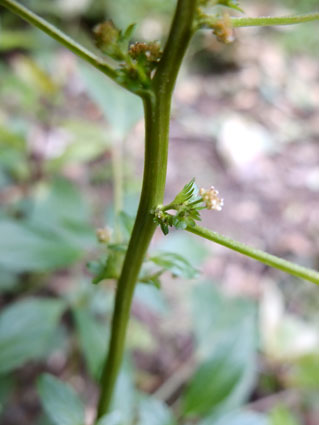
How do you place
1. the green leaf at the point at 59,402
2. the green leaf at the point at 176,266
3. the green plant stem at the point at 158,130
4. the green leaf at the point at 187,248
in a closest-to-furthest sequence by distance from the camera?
the green plant stem at the point at 158,130 < the green leaf at the point at 176,266 < the green leaf at the point at 59,402 < the green leaf at the point at 187,248

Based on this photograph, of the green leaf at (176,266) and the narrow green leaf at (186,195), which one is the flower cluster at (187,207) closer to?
the narrow green leaf at (186,195)

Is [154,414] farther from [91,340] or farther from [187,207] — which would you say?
[187,207]

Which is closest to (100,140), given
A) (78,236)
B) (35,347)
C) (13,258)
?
(78,236)

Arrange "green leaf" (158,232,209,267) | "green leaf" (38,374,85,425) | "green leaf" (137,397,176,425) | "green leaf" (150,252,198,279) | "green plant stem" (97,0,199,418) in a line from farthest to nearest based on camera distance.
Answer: "green leaf" (158,232,209,267), "green leaf" (137,397,176,425), "green leaf" (38,374,85,425), "green leaf" (150,252,198,279), "green plant stem" (97,0,199,418)

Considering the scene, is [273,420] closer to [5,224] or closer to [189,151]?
[5,224]

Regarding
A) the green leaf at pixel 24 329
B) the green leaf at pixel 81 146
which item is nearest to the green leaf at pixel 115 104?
the green leaf at pixel 81 146

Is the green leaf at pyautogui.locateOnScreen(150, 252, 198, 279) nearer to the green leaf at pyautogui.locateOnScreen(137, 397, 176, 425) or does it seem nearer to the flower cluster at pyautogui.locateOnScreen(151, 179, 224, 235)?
the flower cluster at pyautogui.locateOnScreen(151, 179, 224, 235)

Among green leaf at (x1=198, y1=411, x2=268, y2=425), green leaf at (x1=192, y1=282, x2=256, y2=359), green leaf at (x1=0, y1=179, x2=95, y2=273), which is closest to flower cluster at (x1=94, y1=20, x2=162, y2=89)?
green leaf at (x1=0, y1=179, x2=95, y2=273)

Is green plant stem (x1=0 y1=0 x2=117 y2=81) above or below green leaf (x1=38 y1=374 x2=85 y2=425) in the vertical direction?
above
